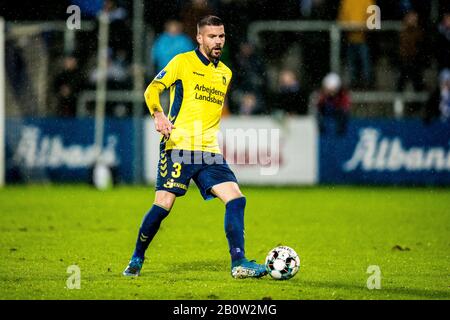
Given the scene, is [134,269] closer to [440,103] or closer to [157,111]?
[157,111]

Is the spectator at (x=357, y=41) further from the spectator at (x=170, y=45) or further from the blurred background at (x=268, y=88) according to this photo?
the spectator at (x=170, y=45)

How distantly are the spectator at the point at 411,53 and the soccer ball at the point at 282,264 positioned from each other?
11515mm

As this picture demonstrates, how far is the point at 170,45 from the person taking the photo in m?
18.6

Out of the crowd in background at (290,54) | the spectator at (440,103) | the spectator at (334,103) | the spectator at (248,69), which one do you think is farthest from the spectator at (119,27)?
the spectator at (440,103)

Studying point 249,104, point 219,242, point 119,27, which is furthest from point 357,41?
point 219,242

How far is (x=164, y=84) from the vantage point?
8609 millimetres

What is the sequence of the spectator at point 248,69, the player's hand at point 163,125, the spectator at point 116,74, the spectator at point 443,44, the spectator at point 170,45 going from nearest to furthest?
the player's hand at point 163,125
the spectator at point 170,45
the spectator at point 443,44
the spectator at point 248,69
the spectator at point 116,74

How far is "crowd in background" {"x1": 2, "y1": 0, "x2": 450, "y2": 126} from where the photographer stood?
19188 mm

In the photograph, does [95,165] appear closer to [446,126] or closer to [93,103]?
[93,103]

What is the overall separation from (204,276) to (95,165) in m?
10.4

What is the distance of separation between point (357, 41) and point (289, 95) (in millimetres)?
1662

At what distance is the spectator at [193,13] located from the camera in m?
18.8
